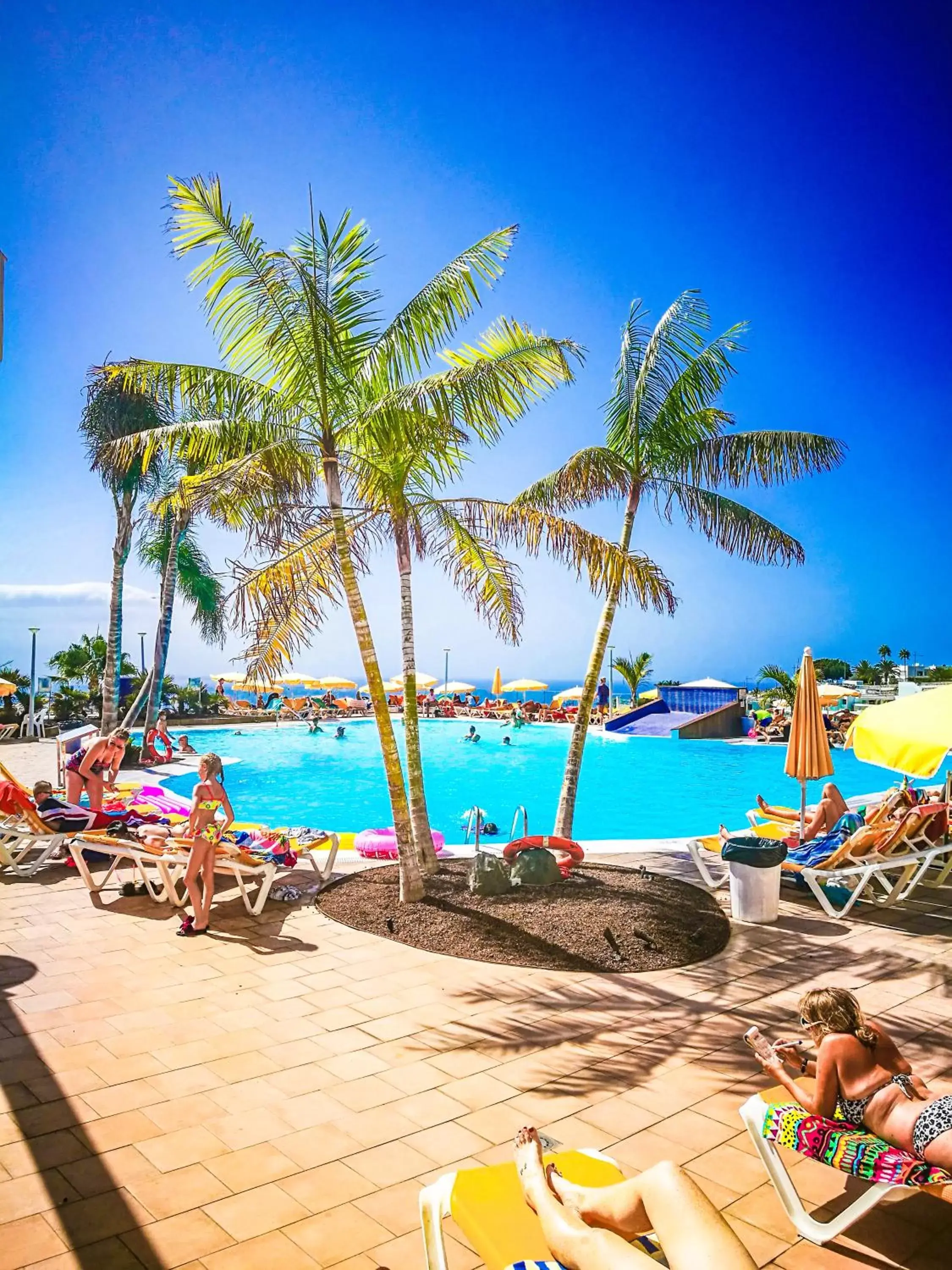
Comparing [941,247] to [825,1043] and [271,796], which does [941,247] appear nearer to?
[271,796]

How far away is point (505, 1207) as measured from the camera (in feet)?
7.79

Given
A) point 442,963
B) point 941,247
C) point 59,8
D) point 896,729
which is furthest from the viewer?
point 941,247

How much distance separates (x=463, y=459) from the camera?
340 inches

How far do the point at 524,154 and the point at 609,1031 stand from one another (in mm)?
14472

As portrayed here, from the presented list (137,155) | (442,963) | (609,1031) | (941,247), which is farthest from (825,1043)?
(941,247)

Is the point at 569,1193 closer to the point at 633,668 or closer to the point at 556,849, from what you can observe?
the point at 556,849

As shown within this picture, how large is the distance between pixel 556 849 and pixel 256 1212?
583cm

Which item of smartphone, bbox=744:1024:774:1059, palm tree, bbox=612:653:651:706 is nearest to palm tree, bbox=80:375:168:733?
smartphone, bbox=744:1024:774:1059

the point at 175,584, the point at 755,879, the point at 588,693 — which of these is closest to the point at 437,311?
the point at 588,693

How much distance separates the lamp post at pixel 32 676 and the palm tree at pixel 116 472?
16.0 ft

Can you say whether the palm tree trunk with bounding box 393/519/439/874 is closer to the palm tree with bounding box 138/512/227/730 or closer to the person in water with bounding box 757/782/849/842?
the person in water with bounding box 757/782/849/842

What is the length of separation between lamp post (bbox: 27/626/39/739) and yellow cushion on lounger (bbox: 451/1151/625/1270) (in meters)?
23.9

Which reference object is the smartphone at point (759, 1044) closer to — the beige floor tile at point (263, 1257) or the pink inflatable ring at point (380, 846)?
the beige floor tile at point (263, 1257)

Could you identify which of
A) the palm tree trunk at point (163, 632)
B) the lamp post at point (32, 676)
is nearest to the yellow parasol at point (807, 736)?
the palm tree trunk at point (163, 632)
